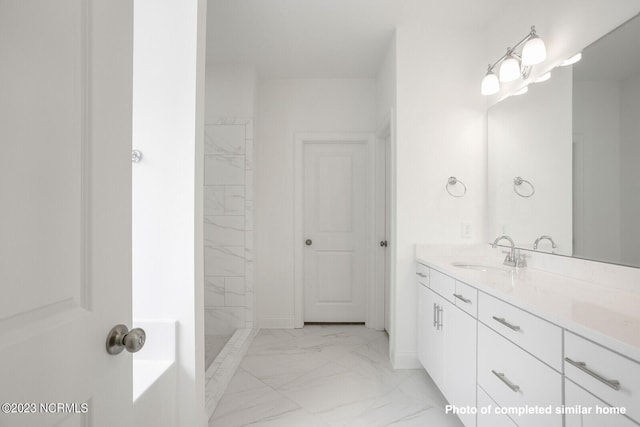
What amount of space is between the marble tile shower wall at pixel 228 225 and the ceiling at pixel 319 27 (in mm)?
663

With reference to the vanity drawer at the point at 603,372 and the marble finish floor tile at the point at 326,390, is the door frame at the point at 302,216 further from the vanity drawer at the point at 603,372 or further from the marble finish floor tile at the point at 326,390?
the vanity drawer at the point at 603,372

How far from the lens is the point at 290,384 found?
218cm

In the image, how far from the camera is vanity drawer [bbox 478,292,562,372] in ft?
3.24

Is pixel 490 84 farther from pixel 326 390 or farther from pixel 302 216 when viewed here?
pixel 326 390

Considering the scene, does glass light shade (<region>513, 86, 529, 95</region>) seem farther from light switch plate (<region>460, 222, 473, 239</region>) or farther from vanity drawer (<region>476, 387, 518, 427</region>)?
vanity drawer (<region>476, 387, 518, 427</region>)

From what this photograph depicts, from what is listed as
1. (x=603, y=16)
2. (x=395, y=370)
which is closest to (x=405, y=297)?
(x=395, y=370)

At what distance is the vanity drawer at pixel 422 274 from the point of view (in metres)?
2.20

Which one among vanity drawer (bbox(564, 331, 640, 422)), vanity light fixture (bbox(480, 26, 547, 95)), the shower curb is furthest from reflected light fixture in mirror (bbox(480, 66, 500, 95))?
the shower curb

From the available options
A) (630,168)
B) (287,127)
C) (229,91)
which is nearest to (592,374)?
(630,168)

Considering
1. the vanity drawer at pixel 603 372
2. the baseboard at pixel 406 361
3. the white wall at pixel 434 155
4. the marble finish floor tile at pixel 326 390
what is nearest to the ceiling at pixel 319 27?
the white wall at pixel 434 155

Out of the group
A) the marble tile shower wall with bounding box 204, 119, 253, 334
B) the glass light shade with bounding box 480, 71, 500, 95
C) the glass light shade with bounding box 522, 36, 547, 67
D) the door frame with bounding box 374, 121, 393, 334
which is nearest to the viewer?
the glass light shade with bounding box 522, 36, 547, 67
